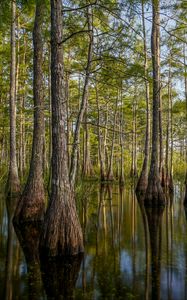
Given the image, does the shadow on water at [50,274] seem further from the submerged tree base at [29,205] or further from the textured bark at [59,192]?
the submerged tree base at [29,205]

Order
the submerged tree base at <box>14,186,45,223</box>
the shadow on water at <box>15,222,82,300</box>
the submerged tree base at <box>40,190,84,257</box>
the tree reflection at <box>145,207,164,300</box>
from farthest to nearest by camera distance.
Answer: the submerged tree base at <box>14,186,45,223</box>, the submerged tree base at <box>40,190,84,257</box>, the tree reflection at <box>145,207,164,300</box>, the shadow on water at <box>15,222,82,300</box>

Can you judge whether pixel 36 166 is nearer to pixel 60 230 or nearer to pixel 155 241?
pixel 60 230

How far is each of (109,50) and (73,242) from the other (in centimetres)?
472

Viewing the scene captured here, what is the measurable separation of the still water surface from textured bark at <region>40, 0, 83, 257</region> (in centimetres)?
35

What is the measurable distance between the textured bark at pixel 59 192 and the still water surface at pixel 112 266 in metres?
0.35

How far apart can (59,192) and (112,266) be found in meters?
1.53

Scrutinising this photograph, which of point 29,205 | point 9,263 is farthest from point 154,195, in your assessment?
point 9,263

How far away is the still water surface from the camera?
4.32 metres

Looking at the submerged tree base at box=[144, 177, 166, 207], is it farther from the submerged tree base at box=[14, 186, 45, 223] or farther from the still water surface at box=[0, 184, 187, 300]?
the submerged tree base at box=[14, 186, 45, 223]

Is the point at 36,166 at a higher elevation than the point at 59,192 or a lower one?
higher

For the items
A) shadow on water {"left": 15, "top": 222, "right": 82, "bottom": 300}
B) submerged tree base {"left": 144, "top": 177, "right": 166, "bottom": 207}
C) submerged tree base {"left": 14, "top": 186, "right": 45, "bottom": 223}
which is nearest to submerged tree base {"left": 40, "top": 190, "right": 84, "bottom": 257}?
shadow on water {"left": 15, "top": 222, "right": 82, "bottom": 300}

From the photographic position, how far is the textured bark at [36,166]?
8336 mm

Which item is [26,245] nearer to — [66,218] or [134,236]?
[66,218]

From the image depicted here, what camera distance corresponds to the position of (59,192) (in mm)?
5730
